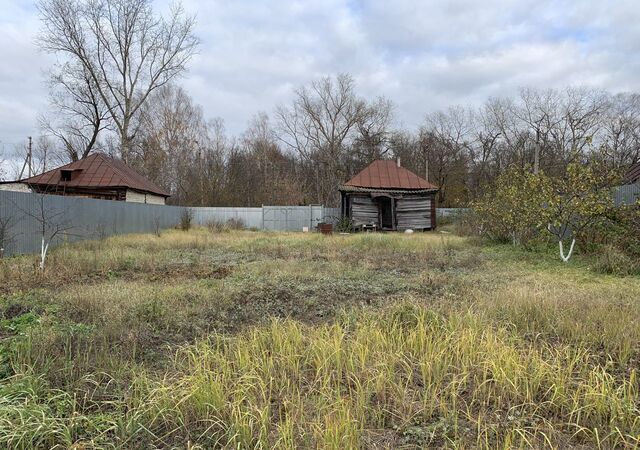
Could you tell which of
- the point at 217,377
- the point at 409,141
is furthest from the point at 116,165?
the point at 409,141

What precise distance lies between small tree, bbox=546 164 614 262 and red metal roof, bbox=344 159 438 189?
1779cm

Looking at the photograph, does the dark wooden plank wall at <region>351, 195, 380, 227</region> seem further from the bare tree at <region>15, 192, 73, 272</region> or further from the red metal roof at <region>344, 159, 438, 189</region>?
the bare tree at <region>15, 192, 73, 272</region>

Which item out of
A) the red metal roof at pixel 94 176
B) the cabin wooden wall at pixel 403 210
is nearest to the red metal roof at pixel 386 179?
the cabin wooden wall at pixel 403 210

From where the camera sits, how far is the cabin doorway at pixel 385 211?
94.0 ft

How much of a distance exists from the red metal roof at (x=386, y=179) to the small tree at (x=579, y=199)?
17.8 meters

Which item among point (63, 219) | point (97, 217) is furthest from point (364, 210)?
point (63, 219)

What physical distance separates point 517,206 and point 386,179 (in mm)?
16724

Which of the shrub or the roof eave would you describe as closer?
the shrub

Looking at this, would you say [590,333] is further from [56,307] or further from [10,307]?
[10,307]

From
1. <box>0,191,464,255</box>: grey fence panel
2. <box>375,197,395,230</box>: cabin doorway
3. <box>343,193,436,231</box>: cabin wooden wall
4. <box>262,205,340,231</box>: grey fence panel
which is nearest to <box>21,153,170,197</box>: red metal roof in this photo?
<box>0,191,464,255</box>: grey fence panel

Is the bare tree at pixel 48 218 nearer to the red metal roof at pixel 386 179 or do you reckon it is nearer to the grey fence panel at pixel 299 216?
the grey fence panel at pixel 299 216

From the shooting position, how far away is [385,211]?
29.0 meters

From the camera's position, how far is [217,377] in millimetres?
2932

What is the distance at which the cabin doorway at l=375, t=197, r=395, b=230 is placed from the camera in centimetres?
2864
